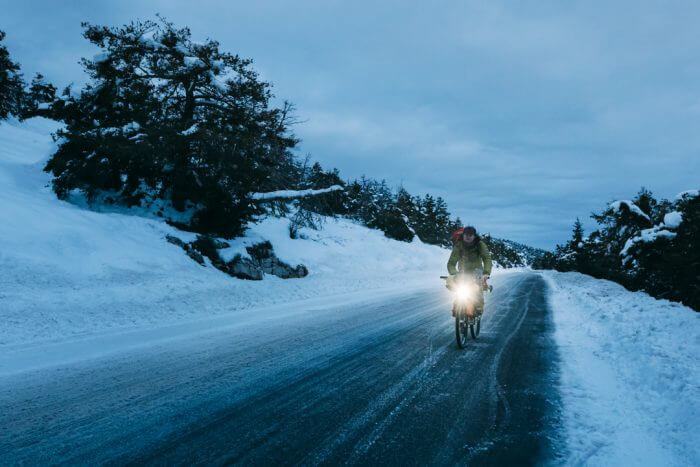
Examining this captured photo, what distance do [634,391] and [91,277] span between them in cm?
1215

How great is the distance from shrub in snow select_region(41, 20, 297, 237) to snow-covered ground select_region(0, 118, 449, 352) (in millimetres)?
1731

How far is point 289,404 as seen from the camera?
4234mm

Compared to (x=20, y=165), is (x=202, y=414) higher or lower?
lower

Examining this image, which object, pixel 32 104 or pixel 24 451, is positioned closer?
pixel 24 451

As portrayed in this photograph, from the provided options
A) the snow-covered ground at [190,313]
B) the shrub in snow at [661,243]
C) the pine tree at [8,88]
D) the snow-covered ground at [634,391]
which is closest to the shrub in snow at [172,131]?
the snow-covered ground at [190,313]

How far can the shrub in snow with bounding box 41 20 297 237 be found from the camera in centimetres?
1603

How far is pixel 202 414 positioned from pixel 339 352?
294 centimetres

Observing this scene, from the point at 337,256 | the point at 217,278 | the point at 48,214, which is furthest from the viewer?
the point at 337,256

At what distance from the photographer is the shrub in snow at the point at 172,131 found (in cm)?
1603

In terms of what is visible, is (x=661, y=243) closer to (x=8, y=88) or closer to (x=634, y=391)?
(x=634, y=391)

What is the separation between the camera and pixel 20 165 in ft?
56.9

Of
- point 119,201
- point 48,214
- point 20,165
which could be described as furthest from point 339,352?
point 20,165

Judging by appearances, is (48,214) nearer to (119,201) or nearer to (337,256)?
(119,201)

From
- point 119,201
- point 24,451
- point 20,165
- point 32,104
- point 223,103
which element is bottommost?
point 24,451
